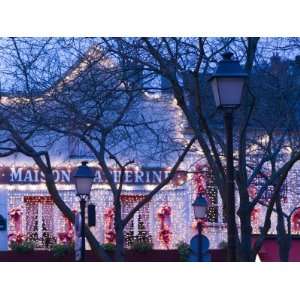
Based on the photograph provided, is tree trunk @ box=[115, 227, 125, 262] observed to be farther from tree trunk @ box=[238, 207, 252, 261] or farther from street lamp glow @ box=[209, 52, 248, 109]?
street lamp glow @ box=[209, 52, 248, 109]

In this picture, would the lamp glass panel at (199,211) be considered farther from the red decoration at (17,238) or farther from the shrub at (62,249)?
the red decoration at (17,238)

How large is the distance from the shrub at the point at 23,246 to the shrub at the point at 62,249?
0.44 meters

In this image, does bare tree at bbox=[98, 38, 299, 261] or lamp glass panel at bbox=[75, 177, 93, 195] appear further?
lamp glass panel at bbox=[75, 177, 93, 195]

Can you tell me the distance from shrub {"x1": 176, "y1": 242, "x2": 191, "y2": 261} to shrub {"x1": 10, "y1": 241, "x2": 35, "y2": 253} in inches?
111

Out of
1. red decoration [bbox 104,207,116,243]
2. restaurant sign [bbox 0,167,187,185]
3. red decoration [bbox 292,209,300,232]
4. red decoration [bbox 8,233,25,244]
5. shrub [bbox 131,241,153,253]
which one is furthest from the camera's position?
red decoration [bbox 292,209,300,232]

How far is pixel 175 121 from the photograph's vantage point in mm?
16891

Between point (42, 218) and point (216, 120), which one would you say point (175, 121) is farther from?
point (42, 218)

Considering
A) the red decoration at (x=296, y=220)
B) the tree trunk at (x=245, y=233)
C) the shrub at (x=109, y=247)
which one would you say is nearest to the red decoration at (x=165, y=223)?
the shrub at (x=109, y=247)

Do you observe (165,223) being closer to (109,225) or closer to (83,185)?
(109,225)

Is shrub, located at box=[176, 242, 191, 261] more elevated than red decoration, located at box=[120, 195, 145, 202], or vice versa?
red decoration, located at box=[120, 195, 145, 202]

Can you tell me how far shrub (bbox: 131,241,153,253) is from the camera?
683 inches

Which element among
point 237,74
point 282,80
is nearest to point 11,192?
point 282,80

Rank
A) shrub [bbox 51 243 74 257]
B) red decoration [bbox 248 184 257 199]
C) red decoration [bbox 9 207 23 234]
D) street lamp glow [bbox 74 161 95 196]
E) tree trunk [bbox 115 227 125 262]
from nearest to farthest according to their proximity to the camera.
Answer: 1. street lamp glow [bbox 74 161 95 196]
2. tree trunk [bbox 115 227 125 262]
3. shrub [bbox 51 243 74 257]
4. red decoration [bbox 9 207 23 234]
5. red decoration [bbox 248 184 257 199]

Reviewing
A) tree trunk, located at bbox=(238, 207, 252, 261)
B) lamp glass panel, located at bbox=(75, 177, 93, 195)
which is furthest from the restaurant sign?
tree trunk, located at bbox=(238, 207, 252, 261)
